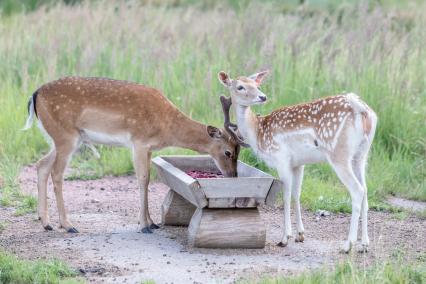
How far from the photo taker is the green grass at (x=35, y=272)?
20.9 ft

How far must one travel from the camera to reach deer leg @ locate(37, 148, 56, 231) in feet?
26.5

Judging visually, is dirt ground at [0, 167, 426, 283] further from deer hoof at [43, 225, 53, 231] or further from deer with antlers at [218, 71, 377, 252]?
deer with antlers at [218, 71, 377, 252]

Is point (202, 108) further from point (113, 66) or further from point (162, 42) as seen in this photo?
point (162, 42)

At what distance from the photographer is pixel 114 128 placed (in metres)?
8.11

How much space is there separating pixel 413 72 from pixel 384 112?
3.64 feet

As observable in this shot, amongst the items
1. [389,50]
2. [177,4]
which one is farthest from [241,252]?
[177,4]

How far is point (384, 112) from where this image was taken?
415 inches

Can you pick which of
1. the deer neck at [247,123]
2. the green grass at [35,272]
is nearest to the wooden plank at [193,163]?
the deer neck at [247,123]

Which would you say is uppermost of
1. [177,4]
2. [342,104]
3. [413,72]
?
[342,104]

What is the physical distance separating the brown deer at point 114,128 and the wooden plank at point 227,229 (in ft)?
2.42

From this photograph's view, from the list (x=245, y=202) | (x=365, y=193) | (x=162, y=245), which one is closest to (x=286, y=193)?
(x=245, y=202)

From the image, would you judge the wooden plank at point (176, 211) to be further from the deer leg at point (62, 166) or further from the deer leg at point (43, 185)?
the deer leg at point (43, 185)

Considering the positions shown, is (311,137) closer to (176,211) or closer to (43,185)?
(176,211)

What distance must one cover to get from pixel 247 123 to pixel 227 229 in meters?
0.96
